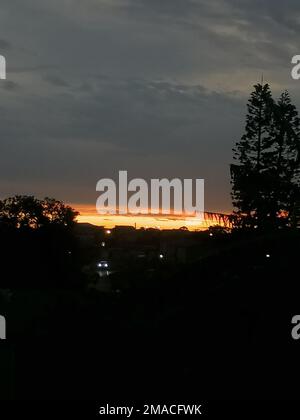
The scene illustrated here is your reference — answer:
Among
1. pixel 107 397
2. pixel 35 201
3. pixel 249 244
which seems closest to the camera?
pixel 107 397

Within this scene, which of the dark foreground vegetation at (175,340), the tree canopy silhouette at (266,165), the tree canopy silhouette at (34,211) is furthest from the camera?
the tree canopy silhouette at (34,211)

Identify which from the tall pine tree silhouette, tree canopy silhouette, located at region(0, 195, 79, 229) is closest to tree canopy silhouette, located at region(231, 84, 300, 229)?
the tall pine tree silhouette

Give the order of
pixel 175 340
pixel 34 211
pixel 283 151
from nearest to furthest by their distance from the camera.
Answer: pixel 175 340, pixel 283 151, pixel 34 211

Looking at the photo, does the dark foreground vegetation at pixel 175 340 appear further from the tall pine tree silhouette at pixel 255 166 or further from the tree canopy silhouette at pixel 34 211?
the tree canopy silhouette at pixel 34 211

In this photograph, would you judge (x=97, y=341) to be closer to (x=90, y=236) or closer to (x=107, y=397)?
(x=107, y=397)

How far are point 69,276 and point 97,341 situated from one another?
20624 mm

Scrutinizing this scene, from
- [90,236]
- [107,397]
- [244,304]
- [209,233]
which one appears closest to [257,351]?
[244,304]

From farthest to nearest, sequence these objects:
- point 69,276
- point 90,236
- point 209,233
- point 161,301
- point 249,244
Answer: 1. point 90,236
2. point 209,233
3. point 69,276
4. point 249,244
5. point 161,301

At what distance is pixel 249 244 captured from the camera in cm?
1393

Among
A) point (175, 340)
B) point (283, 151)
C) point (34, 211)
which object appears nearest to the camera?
point (175, 340)

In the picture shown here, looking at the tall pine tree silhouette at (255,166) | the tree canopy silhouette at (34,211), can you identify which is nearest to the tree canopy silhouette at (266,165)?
the tall pine tree silhouette at (255,166)

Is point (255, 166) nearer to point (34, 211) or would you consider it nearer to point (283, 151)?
point (283, 151)

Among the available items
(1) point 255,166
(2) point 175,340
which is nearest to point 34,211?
(1) point 255,166

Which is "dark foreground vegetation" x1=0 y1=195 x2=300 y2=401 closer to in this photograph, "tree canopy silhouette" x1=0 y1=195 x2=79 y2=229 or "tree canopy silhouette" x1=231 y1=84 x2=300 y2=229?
"tree canopy silhouette" x1=231 y1=84 x2=300 y2=229
